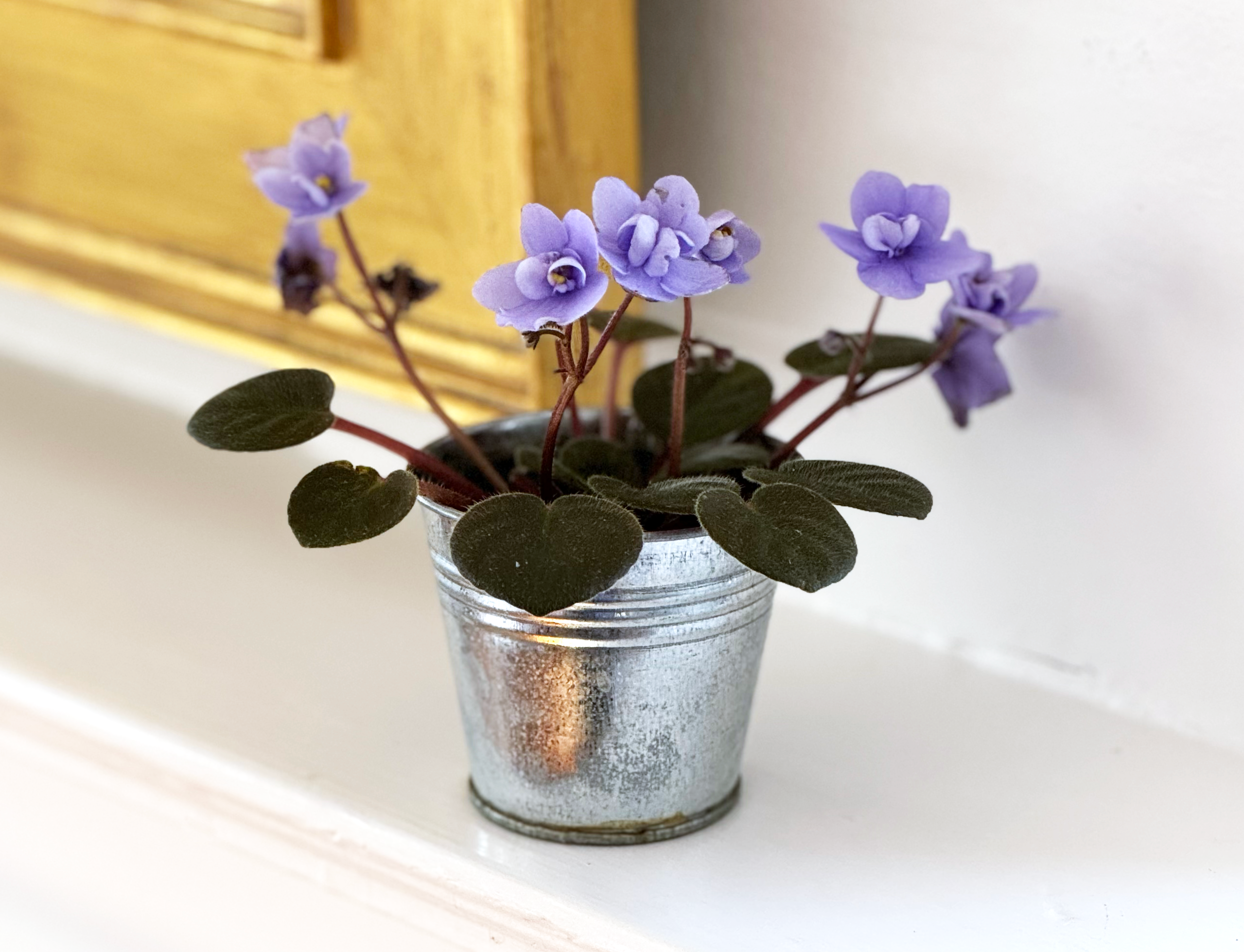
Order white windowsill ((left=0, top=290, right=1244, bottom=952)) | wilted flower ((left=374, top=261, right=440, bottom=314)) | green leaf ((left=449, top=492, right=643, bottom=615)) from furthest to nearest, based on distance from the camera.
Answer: wilted flower ((left=374, top=261, right=440, bottom=314)), white windowsill ((left=0, top=290, right=1244, bottom=952)), green leaf ((left=449, top=492, right=643, bottom=615))

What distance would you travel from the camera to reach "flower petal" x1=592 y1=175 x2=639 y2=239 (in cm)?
50

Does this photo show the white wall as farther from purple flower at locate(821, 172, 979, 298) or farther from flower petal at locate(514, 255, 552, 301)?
flower petal at locate(514, 255, 552, 301)

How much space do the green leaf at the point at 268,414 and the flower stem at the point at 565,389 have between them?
9 cm

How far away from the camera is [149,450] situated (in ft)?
3.44

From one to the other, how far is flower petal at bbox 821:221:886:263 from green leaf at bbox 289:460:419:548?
20 centimetres

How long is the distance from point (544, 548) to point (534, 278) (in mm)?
96

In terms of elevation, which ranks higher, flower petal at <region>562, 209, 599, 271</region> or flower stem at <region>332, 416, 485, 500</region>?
flower petal at <region>562, 209, 599, 271</region>

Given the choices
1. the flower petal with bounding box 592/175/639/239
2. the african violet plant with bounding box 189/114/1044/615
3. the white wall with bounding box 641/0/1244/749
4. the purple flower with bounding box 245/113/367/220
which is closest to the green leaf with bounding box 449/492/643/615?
the african violet plant with bounding box 189/114/1044/615

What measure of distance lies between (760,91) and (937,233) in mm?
246

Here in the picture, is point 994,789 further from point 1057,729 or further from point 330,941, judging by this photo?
point 330,941

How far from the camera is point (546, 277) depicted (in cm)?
50

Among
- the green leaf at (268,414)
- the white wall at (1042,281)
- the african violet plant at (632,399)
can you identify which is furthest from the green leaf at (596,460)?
the white wall at (1042,281)

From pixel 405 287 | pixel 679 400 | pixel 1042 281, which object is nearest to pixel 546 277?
pixel 679 400

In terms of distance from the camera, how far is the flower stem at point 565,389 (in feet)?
1.69
